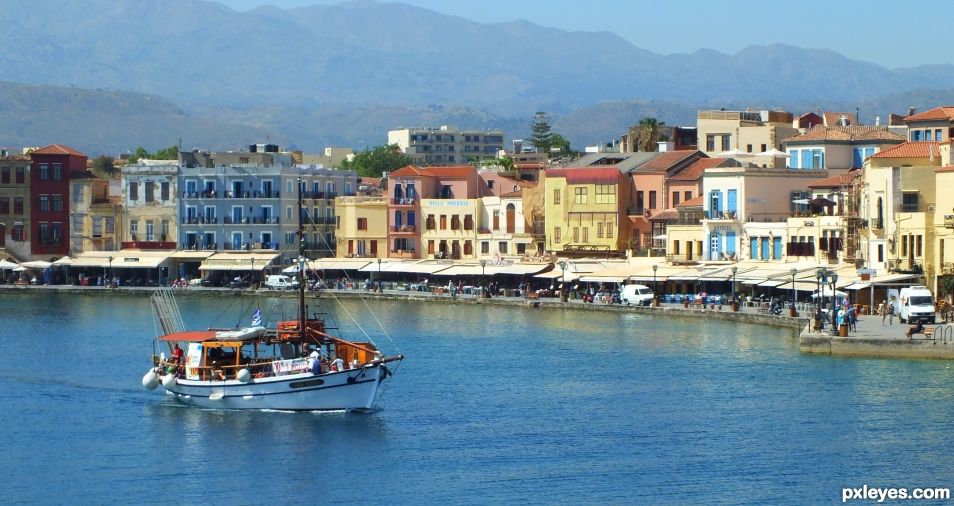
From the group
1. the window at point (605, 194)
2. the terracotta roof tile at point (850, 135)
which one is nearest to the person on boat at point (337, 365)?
the terracotta roof tile at point (850, 135)

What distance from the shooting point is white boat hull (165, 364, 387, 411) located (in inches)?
2048

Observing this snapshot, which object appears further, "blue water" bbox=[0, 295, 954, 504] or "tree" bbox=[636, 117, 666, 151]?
"tree" bbox=[636, 117, 666, 151]

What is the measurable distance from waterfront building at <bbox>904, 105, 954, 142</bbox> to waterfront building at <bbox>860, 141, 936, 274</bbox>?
1563 centimetres

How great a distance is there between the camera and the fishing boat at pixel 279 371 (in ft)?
171

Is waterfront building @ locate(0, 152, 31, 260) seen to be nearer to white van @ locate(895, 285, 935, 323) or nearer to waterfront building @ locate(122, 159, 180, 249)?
waterfront building @ locate(122, 159, 180, 249)

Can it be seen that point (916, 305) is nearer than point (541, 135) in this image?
Yes

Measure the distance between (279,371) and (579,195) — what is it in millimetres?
52655

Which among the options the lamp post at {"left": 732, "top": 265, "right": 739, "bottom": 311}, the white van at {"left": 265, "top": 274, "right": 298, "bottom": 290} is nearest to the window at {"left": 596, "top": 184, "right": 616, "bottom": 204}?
the lamp post at {"left": 732, "top": 265, "right": 739, "bottom": 311}

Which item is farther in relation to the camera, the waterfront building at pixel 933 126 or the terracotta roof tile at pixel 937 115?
the terracotta roof tile at pixel 937 115

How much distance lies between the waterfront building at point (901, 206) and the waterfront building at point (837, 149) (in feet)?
52.1

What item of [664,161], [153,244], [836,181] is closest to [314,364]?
[836,181]

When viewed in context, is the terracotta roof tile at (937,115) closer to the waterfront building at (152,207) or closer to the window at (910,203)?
the window at (910,203)

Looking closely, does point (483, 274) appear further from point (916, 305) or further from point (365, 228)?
point (916, 305)

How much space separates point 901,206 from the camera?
3039 inches
